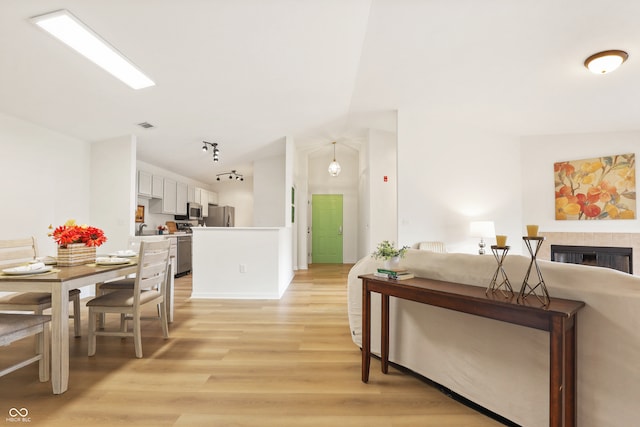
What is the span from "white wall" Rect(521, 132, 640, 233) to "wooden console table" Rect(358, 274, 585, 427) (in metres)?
4.24

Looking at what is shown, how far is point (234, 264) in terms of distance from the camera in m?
4.36

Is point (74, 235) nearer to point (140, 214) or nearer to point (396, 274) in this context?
point (396, 274)

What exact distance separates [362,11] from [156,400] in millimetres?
3216

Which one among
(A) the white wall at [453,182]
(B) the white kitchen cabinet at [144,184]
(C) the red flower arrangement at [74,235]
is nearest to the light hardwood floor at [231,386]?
(C) the red flower arrangement at [74,235]

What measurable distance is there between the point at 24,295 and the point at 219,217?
18.4 ft

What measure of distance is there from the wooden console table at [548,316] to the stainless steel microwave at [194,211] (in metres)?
6.29

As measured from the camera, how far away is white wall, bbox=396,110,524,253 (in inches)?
186

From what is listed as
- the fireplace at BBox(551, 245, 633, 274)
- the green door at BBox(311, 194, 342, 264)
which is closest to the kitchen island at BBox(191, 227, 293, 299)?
the green door at BBox(311, 194, 342, 264)

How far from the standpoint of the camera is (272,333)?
294cm

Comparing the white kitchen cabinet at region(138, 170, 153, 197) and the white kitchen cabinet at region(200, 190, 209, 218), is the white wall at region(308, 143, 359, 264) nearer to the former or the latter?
the white kitchen cabinet at region(200, 190, 209, 218)

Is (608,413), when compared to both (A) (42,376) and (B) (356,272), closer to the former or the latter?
(B) (356,272)

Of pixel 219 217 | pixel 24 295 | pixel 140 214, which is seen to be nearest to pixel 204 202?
pixel 219 217

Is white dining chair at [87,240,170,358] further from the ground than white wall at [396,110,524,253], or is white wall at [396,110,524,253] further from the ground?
white wall at [396,110,524,253]

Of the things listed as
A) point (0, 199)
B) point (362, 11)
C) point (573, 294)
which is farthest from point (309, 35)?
point (0, 199)
